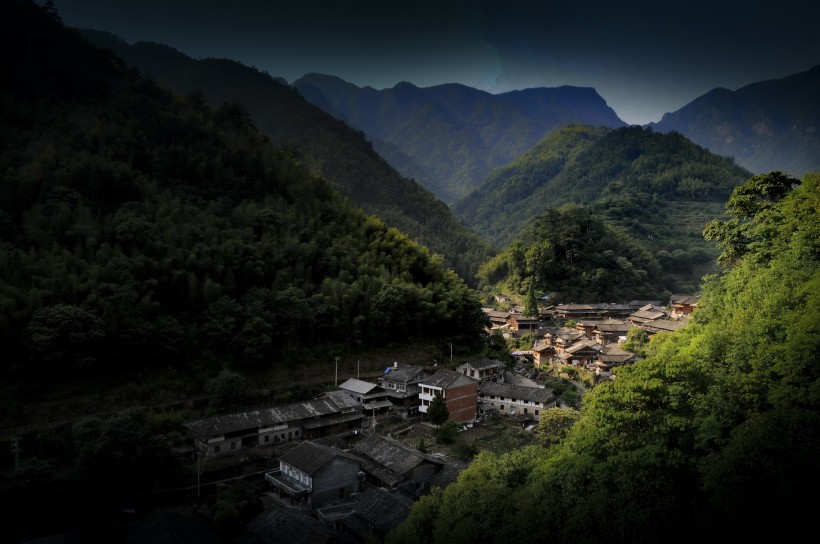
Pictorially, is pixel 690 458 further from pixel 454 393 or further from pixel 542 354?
pixel 542 354

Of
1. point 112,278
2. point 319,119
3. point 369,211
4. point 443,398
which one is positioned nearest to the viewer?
point 112,278

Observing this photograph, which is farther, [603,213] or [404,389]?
[603,213]

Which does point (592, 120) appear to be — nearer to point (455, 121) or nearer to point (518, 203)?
point (455, 121)

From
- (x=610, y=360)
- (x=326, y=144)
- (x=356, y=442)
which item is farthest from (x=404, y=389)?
(x=326, y=144)

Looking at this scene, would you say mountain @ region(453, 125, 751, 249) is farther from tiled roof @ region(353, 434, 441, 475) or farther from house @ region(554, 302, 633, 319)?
tiled roof @ region(353, 434, 441, 475)

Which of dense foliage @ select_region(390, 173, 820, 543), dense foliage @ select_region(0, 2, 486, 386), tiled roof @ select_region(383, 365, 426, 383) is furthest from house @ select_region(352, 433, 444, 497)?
dense foliage @ select_region(0, 2, 486, 386)

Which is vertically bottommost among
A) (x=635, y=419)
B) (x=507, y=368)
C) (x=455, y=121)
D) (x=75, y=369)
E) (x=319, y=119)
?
(x=507, y=368)

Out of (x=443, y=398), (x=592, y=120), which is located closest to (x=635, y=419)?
(x=443, y=398)

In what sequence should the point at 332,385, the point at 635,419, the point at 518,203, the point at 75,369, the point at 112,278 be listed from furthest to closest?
the point at 518,203, the point at 332,385, the point at 112,278, the point at 75,369, the point at 635,419
